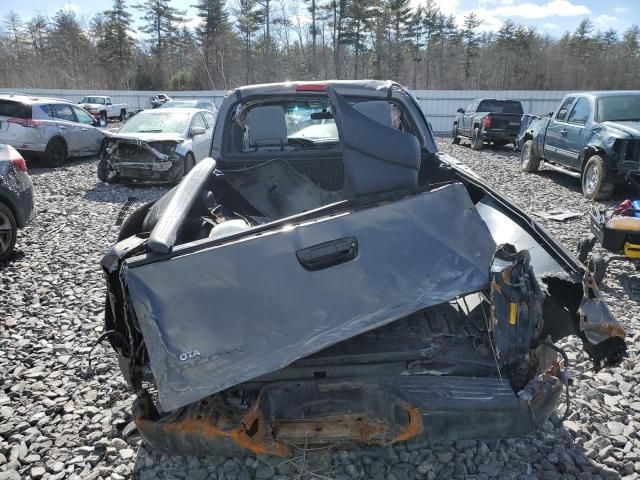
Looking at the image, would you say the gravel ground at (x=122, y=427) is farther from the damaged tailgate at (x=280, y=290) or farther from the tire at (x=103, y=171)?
the tire at (x=103, y=171)

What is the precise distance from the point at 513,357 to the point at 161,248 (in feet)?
5.28

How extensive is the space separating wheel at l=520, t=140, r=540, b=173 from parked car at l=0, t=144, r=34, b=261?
10.9m

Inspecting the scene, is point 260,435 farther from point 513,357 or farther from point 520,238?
point 520,238

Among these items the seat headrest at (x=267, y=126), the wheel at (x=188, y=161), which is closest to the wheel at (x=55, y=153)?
the wheel at (x=188, y=161)

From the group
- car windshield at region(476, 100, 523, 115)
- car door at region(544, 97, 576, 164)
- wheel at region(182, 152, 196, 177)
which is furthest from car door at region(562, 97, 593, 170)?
wheel at region(182, 152, 196, 177)

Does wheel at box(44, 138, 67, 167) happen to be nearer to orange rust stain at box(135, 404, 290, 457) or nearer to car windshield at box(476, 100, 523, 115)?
orange rust stain at box(135, 404, 290, 457)

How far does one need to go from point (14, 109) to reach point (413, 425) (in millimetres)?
12752

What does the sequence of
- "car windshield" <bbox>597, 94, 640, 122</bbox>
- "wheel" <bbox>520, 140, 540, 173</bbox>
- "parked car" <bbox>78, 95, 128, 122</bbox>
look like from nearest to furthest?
1. "car windshield" <bbox>597, 94, 640, 122</bbox>
2. "wheel" <bbox>520, 140, 540, 173</bbox>
3. "parked car" <bbox>78, 95, 128, 122</bbox>

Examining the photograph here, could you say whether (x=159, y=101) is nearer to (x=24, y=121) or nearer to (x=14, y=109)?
(x=14, y=109)

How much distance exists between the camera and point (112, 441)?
256 centimetres

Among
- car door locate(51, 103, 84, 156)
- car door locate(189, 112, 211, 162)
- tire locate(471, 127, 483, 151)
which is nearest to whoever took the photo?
car door locate(189, 112, 211, 162)

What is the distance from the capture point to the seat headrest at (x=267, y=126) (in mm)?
3924

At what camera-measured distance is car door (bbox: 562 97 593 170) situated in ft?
30.0

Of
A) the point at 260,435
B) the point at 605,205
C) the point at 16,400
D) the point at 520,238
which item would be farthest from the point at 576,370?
the point at 605,205
